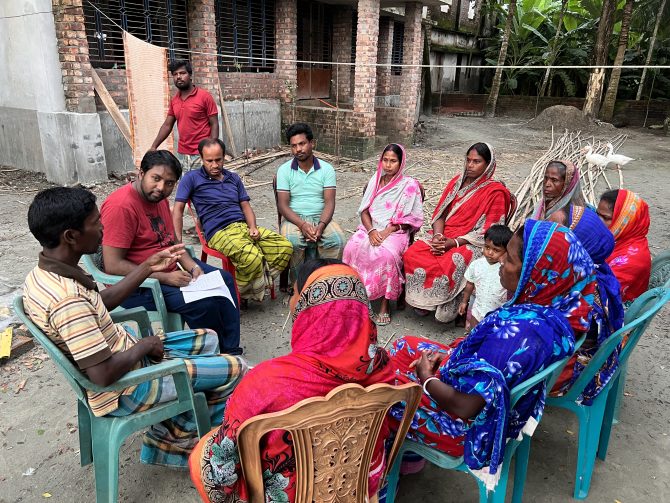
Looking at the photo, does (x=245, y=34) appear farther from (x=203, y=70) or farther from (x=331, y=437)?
(x=331, y=437)

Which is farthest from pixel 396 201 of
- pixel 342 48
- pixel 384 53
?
pixel 384 53

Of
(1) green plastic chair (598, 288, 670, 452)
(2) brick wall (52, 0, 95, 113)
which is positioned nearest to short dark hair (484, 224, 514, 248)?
(1) green plastic chair (598, 288, 670, 452)

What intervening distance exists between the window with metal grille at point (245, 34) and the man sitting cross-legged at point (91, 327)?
8.18 m

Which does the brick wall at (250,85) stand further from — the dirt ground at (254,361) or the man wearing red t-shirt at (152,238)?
the man wearing red t-shirt at (152,238)

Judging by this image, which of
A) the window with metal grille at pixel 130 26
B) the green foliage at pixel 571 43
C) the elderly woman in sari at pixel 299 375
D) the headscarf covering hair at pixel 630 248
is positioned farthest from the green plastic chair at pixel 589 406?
the green foliage at pixel 571 43

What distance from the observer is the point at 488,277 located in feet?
11.1

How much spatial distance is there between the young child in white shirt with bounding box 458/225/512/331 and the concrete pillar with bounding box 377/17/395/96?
1249 centimetres

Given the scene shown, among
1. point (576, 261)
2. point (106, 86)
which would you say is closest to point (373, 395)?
point (576, 261)

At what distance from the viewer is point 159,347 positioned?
2088mm

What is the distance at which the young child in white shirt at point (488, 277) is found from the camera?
3154 millimetres

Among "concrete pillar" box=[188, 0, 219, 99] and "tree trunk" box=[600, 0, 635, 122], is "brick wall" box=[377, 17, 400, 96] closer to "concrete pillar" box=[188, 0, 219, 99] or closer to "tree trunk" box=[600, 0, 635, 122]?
"tree trunk" box=[600, 0, 635, 122]

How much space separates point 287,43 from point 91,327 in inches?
392

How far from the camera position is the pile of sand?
49.2 feet

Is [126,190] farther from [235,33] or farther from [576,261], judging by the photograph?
[235,33]
